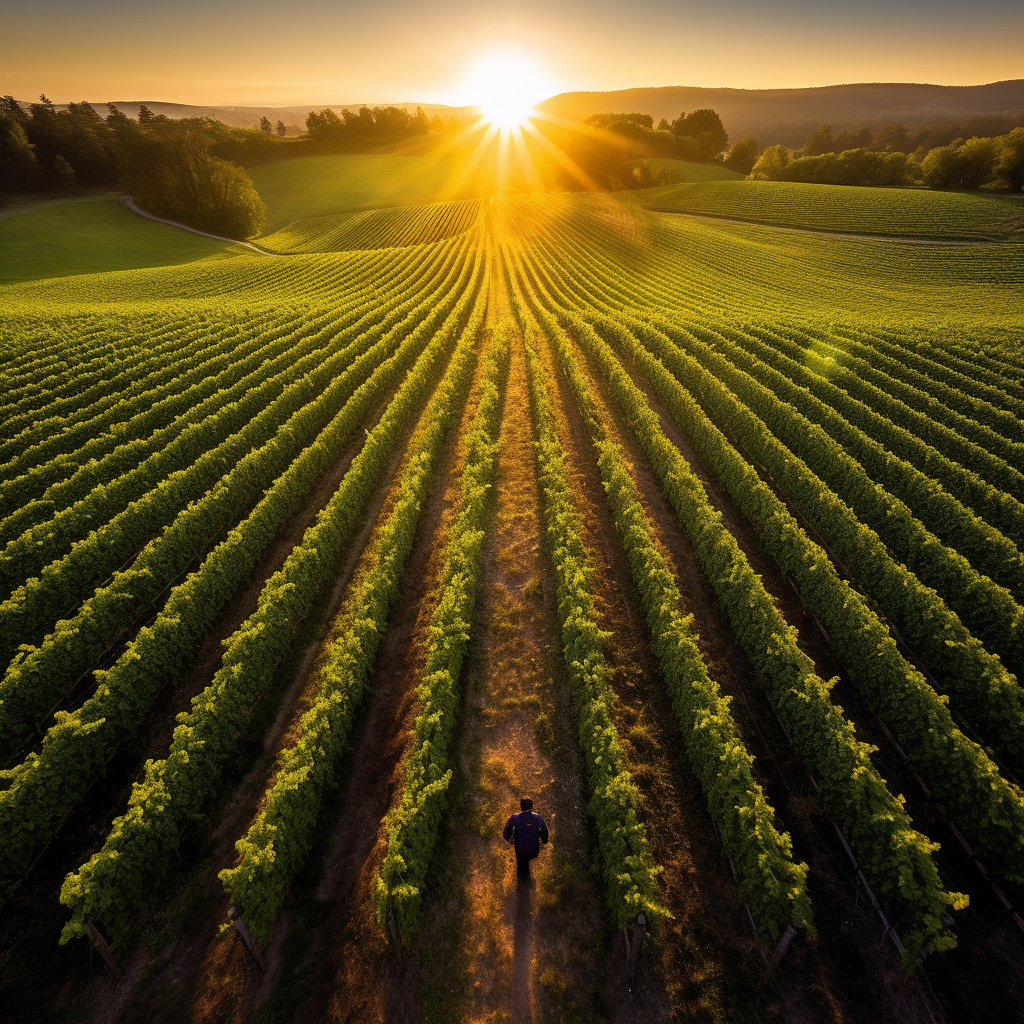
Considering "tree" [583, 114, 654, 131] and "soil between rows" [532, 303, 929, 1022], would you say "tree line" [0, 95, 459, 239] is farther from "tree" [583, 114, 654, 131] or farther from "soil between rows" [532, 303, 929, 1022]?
"soil between rows" [532, 303, 929, 1022]

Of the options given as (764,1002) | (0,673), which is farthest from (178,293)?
(764,1002)

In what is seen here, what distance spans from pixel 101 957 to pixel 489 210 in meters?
118

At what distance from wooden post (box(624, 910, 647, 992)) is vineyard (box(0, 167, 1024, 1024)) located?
0.60 feet

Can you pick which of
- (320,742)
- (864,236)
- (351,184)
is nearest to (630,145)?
(351,184)

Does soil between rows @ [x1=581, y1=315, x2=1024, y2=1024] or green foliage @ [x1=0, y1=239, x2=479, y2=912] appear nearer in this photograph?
soil between rows @ [x1=581, y1=315, x2=1024, y2=1024]

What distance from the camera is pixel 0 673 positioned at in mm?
14852

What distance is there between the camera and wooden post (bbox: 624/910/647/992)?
930 cm

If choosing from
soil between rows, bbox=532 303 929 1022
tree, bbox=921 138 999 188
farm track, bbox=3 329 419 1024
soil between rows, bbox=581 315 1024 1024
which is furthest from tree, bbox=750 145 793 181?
farm track, bbox=3 329 419 1024

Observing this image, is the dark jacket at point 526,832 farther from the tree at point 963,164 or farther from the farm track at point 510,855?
the tree at point 963,164

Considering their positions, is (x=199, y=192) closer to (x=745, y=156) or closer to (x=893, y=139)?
(x=745, y=156)

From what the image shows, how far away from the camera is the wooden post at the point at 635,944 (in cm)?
930

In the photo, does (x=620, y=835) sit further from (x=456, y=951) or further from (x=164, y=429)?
(x=164, y=429)

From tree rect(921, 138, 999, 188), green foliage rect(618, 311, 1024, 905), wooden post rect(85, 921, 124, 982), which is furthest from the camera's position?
tree rect(921, 138, 999, 188)

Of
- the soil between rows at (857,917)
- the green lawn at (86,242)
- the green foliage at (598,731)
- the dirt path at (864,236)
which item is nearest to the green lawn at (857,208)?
the dirt path at (864,236)
